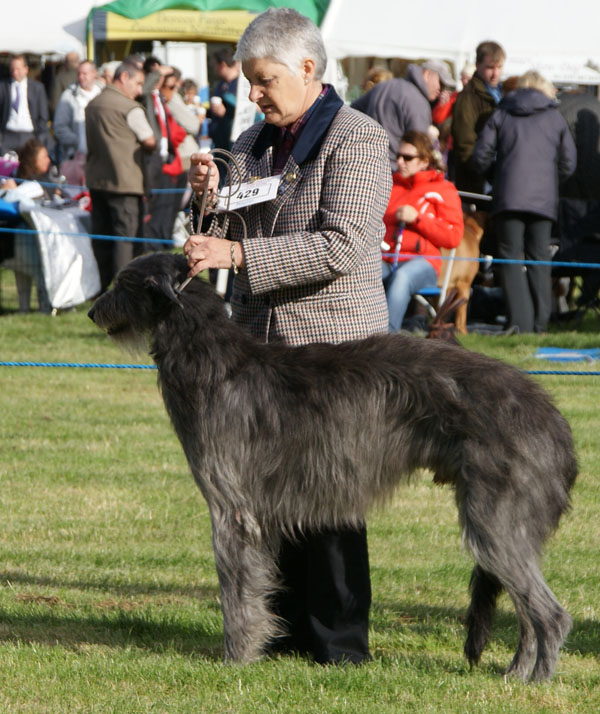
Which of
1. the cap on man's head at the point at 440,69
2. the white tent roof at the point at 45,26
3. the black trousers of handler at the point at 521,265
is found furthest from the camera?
the white tent roof at the point at 45,26

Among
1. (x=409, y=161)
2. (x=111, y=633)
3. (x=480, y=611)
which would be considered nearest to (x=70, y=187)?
(x=409, y=161)

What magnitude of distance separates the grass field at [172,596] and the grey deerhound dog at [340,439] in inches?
8.8

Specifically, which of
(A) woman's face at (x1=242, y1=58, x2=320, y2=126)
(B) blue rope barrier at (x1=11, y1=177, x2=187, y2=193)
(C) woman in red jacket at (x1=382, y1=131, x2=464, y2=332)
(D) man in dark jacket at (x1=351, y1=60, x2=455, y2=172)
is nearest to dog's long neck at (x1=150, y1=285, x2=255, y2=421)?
(A) woman's face at (x1=242, y1=58, x2=320, y2=126)

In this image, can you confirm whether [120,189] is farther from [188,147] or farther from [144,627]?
[144,627]

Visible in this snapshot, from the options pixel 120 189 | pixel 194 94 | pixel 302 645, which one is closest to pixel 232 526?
pixel 302 645

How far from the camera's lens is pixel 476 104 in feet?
36.4

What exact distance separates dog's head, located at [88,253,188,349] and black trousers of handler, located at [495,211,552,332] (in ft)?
22.9

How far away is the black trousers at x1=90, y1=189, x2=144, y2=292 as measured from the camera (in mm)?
11234

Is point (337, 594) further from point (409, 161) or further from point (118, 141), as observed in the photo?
→ point (118, 141)

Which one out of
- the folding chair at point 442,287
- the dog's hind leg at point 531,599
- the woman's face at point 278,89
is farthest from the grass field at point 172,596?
the folding chair at point 442,287

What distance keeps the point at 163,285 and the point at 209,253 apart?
0.60ft

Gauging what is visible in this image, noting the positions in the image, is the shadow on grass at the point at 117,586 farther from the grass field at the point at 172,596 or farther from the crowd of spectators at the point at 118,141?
the crowd of spectators at the point at 118,141

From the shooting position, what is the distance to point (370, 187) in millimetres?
3734

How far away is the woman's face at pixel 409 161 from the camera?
9.27 metres
